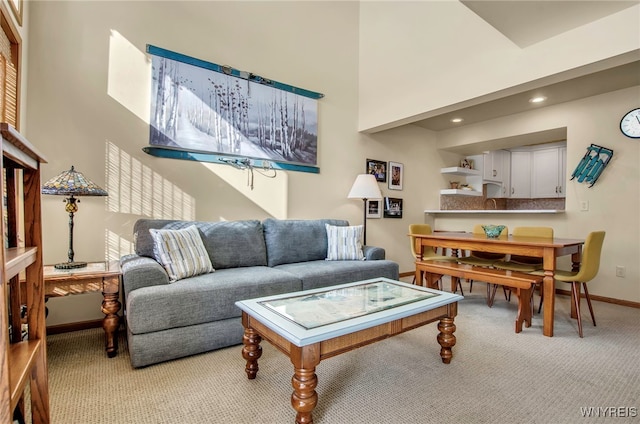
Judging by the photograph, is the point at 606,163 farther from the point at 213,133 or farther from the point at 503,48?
the point at 213,133

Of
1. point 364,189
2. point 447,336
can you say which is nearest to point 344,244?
point 364,189

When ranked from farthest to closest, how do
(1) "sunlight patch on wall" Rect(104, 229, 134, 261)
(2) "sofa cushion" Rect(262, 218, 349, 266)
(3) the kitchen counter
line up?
1. (3) the kitchen counter
2. (2) "sofa cushion" Rect(262, 218, 349, 266)
3. (1) "sunlight patch on wall" Rect(104, 229, 134, 261)

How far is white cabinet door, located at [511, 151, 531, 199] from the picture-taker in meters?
5.60

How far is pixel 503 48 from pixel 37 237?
11.4 feet

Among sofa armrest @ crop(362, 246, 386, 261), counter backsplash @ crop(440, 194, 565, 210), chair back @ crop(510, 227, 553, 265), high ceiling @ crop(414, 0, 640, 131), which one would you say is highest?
high ceiling @ crop(414, 0, 640, 131)

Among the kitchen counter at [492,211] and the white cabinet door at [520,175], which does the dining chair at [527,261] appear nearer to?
the kitchen counter at [492,211]

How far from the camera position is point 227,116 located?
326cm

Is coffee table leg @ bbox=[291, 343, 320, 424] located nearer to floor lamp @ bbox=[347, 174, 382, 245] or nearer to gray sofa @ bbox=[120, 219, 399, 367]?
gray sofa @ bbox=[120, 219, 399, 367]

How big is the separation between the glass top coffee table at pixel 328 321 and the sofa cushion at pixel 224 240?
1087mm

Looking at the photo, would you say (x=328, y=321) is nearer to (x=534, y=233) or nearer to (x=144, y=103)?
(x=144, y=103)

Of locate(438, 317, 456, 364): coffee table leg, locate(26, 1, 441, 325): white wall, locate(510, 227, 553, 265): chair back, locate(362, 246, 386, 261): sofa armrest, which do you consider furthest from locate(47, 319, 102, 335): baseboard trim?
locate(510, 227, 553, 265): chair back

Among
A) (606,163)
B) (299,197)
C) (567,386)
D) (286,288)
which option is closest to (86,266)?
(286,288)

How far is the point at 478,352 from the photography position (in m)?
2.20

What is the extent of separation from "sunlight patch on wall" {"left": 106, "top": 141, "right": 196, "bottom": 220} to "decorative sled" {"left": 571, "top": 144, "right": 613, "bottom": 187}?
443 centimetres
